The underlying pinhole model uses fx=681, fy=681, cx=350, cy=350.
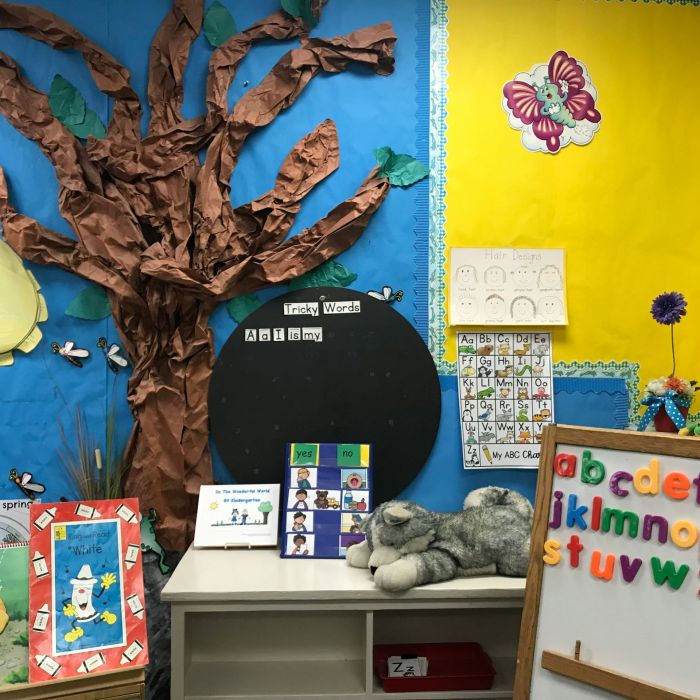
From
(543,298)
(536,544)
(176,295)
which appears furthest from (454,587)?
(176,295)

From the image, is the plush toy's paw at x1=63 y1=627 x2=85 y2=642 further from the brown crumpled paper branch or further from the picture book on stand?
the brown crumpled paper branch

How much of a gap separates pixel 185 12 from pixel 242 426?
1294mm

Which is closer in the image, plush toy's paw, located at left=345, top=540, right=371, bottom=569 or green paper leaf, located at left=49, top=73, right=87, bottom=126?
plush toy's paw, located at left=345, top=540, right=371, bottom=569

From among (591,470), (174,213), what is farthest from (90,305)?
(591,470)

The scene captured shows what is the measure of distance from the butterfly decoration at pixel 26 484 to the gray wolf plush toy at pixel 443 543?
98cm

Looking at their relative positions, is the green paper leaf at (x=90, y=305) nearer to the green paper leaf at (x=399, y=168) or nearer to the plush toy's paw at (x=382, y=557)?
the green paper leaf at (x=399, y=168)

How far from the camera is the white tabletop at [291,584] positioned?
66.6 inches

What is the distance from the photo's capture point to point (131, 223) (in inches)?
81.0

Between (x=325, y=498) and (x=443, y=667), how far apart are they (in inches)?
23.7

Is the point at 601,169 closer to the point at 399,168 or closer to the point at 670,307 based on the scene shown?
the point at 670,307

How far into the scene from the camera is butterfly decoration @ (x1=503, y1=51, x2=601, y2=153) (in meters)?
2.21

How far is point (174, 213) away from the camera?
2074mm

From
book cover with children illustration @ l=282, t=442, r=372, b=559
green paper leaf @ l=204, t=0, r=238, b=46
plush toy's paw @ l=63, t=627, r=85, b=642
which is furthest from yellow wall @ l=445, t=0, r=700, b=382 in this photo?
plush toy's paw @ l=63, t=627, r=85, b=642

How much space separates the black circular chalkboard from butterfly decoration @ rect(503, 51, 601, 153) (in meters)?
0.76
